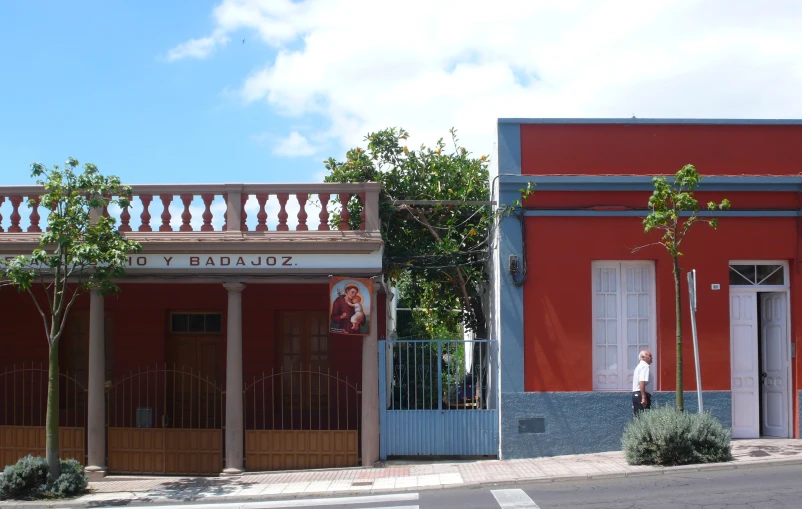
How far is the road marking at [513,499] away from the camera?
29.6 feet

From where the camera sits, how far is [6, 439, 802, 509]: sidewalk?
10477mm

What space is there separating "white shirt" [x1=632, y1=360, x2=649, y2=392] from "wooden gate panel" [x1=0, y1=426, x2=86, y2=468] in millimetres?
8541

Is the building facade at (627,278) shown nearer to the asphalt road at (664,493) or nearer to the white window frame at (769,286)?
the white window frame at (769,286)

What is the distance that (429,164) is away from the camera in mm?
13977

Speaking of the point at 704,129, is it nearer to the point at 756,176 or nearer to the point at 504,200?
the point at 756,176

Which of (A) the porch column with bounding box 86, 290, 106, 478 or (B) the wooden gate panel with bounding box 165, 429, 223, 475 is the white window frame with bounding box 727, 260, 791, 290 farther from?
(A) the porch column with bounding box 86, 290, 106, 478

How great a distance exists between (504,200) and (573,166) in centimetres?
124

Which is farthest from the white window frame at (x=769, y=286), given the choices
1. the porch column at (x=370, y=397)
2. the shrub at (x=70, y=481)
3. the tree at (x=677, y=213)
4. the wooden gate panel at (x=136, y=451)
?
the shrub at (x=70, y=481)

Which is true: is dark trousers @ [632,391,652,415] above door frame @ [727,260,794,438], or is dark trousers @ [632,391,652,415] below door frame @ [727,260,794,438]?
below

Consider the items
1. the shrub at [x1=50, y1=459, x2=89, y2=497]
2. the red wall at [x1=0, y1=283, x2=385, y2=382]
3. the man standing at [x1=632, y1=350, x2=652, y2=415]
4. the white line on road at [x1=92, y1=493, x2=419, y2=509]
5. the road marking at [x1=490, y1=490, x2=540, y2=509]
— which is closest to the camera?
the road marking at [x1=490, y1=490, x2=540, y2=509]

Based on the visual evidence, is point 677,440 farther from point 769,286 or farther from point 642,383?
point 769,286

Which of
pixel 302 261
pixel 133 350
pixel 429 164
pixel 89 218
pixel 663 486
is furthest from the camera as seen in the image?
pixel 133 350

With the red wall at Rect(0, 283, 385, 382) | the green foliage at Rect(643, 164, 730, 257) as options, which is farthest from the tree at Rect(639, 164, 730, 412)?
the red wall at Rect(0, 283, 385, 382)

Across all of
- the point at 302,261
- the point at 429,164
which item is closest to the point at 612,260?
the point at 429,164
